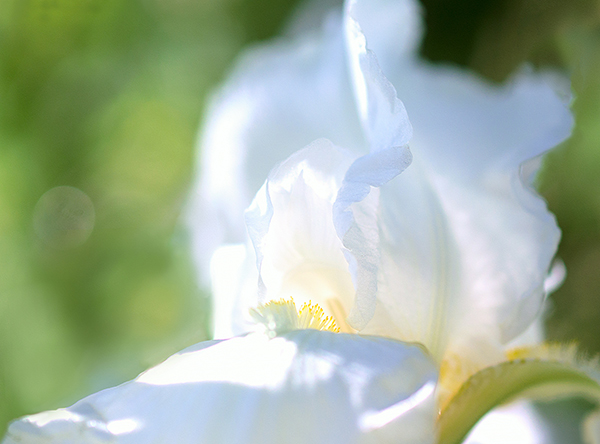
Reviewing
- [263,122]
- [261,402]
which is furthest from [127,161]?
[261,402]

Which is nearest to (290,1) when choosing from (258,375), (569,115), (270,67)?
(270,67)

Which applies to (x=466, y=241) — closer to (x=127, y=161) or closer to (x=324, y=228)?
(x=324, y=228)

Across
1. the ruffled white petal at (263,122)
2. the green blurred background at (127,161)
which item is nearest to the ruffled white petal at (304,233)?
the ruffled white petal at (263,122)

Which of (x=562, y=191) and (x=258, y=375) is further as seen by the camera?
(x=562, y=191)

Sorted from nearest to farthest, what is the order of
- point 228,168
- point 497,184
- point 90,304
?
point 497,184 < point 228,168 < point 90,304

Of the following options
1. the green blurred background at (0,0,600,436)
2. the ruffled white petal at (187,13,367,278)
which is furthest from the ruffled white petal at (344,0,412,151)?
the green blurred background at (0,0,600,436)

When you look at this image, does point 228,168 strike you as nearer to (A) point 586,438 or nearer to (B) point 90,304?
(A) point 586,438

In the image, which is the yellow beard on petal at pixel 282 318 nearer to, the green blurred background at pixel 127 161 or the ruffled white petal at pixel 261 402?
the ruffled white petal at pixel 261 402

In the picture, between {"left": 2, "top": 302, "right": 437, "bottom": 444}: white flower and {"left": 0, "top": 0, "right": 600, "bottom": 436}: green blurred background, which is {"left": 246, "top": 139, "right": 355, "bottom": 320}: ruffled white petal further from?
{"left": 0, "top": 0, "right": 600, "bottom": 436}: green blurred background
